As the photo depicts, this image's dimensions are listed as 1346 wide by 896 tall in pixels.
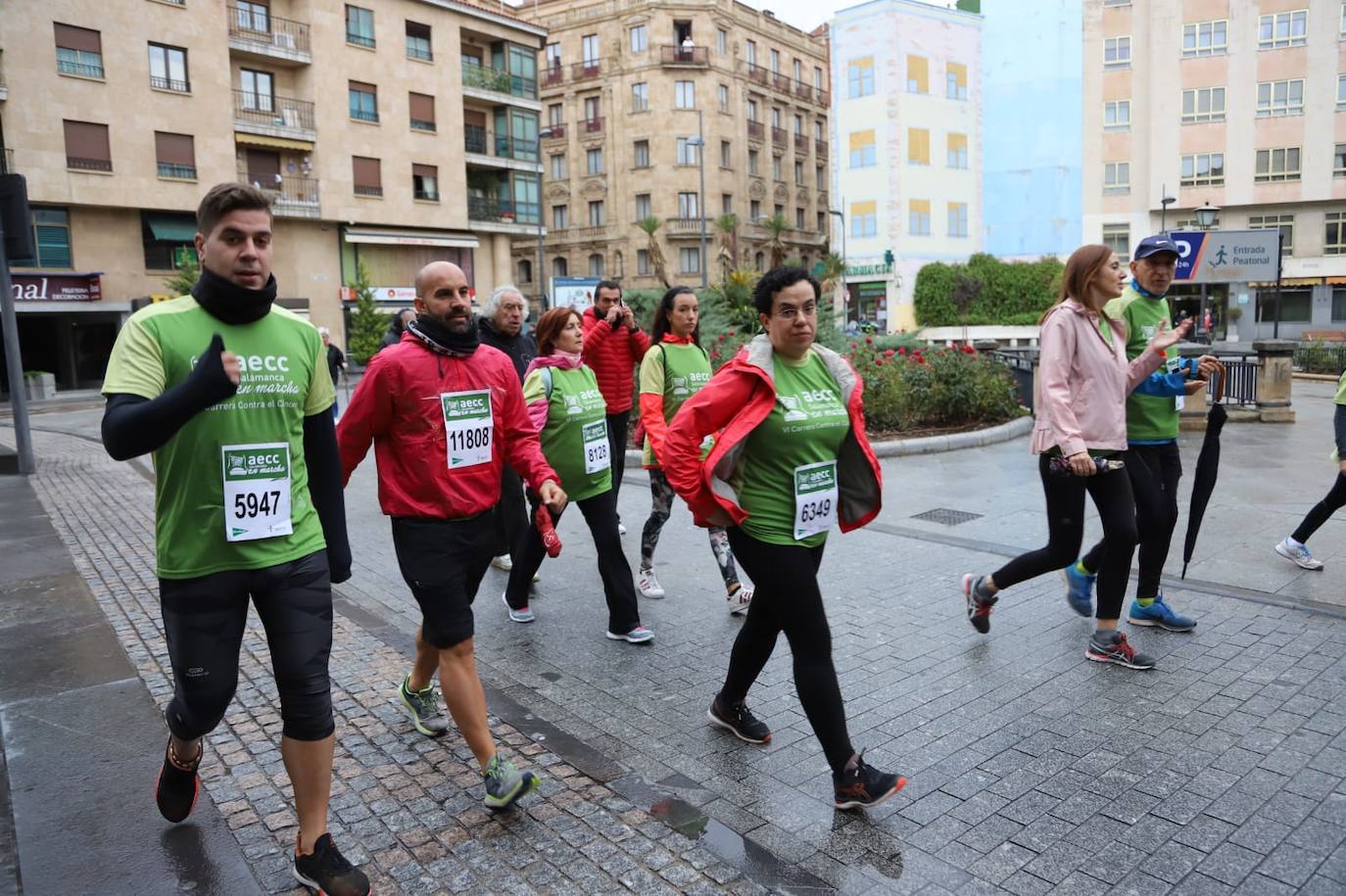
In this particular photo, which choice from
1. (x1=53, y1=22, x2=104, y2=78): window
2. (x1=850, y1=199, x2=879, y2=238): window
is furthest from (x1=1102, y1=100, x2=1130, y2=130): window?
(x1=53, y1=22, x2=104, y2=78): window

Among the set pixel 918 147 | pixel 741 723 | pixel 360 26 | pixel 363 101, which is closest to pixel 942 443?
pixel 741 723

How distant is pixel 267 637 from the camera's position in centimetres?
297

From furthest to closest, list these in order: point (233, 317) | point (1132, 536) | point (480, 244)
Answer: point (480, 244) < point (1132, 536) < point (233, 317)

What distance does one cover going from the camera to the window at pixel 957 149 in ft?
182

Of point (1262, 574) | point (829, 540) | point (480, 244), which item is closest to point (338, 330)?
point (480, 244)

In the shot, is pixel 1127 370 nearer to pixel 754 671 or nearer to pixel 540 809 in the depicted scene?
pixel 754 671

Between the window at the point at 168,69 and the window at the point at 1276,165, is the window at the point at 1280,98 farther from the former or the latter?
→ the window at the point at 168,69

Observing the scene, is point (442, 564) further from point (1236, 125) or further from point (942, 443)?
point (1236, 125)

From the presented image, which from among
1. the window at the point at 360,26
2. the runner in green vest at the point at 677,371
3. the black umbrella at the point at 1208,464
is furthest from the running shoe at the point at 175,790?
the window at the point at 360,26

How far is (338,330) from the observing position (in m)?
40.8

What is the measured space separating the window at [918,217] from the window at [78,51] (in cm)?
3955

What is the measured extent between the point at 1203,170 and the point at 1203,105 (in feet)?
11.1

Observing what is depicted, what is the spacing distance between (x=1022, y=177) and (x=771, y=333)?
57.2 m

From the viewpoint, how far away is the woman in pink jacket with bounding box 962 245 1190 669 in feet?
15.7
